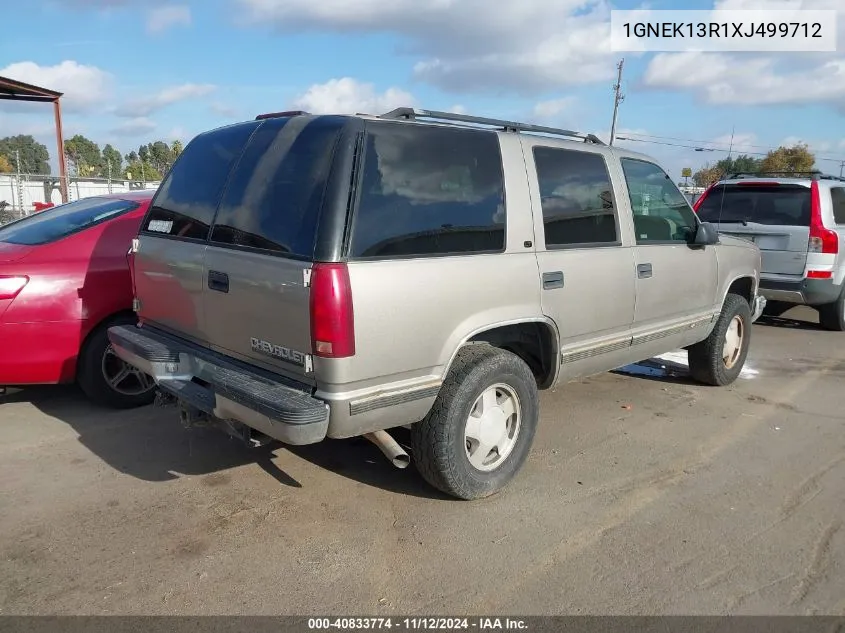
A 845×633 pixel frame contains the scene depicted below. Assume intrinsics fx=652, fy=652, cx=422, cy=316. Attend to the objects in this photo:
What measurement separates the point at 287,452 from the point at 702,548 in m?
2.54

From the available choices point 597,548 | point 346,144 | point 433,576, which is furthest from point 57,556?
point 597,548

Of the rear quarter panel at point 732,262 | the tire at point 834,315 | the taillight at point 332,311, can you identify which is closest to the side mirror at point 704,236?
the rear quarter panel at point 732,262

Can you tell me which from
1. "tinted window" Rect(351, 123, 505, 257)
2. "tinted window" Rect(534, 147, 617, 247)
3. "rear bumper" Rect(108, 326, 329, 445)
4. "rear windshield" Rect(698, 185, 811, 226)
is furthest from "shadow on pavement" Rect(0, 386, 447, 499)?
"rear windshield" Rect(698, 185, 811, 226)

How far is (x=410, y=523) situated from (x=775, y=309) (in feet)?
28.7

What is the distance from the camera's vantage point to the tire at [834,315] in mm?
8344

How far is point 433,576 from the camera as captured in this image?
9.76 feet

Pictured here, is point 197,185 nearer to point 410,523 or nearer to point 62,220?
point 62,220

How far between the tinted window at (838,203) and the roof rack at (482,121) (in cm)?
518

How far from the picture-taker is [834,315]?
27.7ft

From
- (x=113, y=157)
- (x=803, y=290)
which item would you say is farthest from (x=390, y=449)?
(x=113, y=157)

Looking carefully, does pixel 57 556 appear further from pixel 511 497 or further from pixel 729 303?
pixel 729 303

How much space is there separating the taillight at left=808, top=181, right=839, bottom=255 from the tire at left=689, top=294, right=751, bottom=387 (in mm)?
2559

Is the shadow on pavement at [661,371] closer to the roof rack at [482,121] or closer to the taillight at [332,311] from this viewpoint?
the roof rack at [482,121]

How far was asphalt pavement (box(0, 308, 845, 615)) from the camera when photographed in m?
2.84
